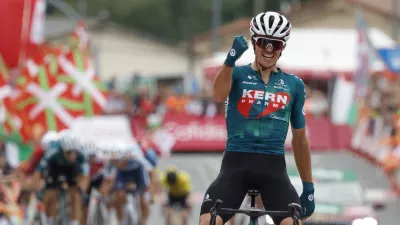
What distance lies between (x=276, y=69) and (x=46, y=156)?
7692mm

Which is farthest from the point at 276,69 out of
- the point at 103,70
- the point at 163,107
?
the point at 103,70

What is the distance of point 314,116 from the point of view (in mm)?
33219

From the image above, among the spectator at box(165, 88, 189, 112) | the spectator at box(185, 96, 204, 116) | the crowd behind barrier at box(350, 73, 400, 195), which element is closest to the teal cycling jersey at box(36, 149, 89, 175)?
the crowd behind barrier at box(350, 73, 400, 195)

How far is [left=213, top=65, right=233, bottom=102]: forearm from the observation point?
277 inches

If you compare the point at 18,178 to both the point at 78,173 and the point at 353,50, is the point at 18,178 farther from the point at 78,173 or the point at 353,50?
the point at 353,50

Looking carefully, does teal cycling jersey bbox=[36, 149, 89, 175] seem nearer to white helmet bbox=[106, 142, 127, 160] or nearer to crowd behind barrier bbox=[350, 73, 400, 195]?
white helmet bbox=[106, 142, 127, 160]

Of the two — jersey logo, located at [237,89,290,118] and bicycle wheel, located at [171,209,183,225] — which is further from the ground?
jersey logo, located at [237,89,290,118]

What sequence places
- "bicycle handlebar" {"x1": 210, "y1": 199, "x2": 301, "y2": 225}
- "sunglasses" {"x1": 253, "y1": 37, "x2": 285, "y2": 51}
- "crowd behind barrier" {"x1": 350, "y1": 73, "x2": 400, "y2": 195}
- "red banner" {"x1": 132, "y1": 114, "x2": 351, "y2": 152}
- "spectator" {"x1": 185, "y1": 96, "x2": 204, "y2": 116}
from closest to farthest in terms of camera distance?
"bicycle handlebar" {"x1": 210, "y1": 199, "x2": 301, "y2": 225} → "sunglasses" {"x1": 253, "y1": 37, "x2": 285, "y2": 51} → "crowd behind barrier" {"x1": 350, "y1": 73, "x2": 400, "y2": 195} → "red banner" {"x1": 132, "y1": 114, "x2": 351, "y2": 152} → "spectator" {"x1": 185, "y1": 96, "x2": 204, "y2": 116}

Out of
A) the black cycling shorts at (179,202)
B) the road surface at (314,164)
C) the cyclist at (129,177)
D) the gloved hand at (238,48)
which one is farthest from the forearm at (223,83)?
the road surface at (314,164)

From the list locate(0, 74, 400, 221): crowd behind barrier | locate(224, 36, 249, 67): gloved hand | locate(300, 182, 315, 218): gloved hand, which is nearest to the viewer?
locate(224, 36, 249, 67): gloved hand

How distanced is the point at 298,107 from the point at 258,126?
1.30ft

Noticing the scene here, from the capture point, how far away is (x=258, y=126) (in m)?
7.27

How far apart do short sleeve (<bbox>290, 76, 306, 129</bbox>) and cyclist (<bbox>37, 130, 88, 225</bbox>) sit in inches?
285

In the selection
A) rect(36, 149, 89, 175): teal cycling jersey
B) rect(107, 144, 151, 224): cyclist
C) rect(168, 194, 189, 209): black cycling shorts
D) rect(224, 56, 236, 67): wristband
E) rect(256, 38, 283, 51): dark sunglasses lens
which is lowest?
rect(168, 194, 189, 209): black cycling shorts
